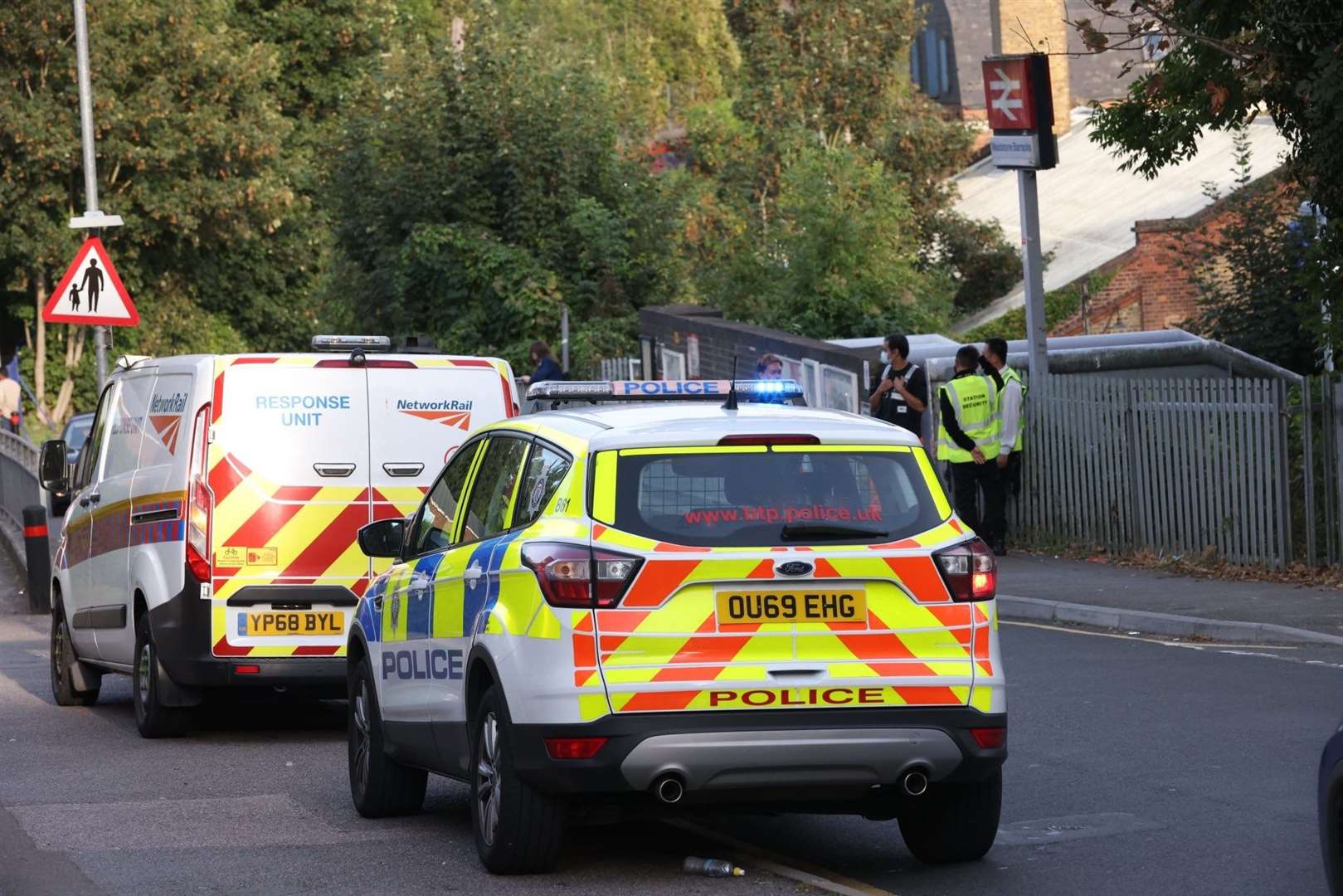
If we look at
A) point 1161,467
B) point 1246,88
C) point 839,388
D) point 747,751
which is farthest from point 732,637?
point 839,388

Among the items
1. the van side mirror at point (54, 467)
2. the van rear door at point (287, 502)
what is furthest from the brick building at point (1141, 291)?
the van rear door at point (287, 502)

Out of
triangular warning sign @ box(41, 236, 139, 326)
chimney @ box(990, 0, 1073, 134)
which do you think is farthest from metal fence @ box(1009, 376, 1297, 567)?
chimney @ box(990, 0, 1073, 134)

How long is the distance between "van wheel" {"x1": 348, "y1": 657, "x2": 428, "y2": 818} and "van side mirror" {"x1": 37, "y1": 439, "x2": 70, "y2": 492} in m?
5.34

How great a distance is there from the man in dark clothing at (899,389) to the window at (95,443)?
8261 mm

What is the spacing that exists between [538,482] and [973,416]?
477 inches

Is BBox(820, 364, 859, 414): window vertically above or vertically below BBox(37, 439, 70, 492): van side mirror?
above

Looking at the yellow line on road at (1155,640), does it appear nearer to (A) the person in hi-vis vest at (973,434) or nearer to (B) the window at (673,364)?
(A) the person in hi-vis vest at (973,434)

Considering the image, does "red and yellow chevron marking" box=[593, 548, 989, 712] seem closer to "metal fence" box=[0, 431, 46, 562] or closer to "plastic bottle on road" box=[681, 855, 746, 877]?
"plastic bottle on road" box=[681, 855, 746, 877]

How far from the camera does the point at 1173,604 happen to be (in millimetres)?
15117

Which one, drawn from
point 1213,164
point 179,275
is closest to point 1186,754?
point 1213,164

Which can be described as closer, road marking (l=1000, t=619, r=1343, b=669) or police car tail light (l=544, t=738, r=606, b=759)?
police car tail light (l=544, t=738, r=606, b=759)

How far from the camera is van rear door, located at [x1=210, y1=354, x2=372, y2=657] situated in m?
11.1

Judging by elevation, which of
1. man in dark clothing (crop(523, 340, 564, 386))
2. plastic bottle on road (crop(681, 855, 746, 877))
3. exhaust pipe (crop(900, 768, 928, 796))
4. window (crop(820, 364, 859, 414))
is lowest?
plastic bottle on road (crop(681, 855, 746, 877))

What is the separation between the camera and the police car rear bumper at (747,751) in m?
6.80
